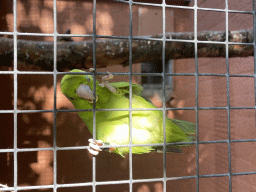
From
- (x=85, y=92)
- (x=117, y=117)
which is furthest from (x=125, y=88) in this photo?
(x=85, y=92)

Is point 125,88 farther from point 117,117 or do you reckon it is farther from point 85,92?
point 85,92

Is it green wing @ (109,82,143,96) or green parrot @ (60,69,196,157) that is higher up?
green wing @ (109,82,143,96)

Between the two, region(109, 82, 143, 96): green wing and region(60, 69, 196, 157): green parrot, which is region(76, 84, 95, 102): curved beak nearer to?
region(60, 69, 196, 157): green parrot

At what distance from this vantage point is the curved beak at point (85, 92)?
3.98ft

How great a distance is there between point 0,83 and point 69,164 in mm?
1463

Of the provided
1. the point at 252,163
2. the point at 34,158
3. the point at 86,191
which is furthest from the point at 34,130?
the point at 252,163

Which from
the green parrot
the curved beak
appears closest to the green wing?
the green parrot

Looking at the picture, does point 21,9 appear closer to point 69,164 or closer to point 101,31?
point 101,31

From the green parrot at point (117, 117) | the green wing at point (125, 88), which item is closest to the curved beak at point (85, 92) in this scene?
the green parrot at point (117, 117)

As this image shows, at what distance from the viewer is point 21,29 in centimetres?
281

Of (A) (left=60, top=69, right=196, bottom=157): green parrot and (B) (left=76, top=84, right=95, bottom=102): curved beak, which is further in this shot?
(A) (left=60, top=69, right=196, bottom=157): green parrot

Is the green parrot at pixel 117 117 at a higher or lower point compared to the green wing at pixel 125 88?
lower

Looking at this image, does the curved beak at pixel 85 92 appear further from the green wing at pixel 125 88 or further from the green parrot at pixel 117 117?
the green wing at pixel 125 88

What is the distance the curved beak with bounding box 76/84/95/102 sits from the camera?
1.21 meters
